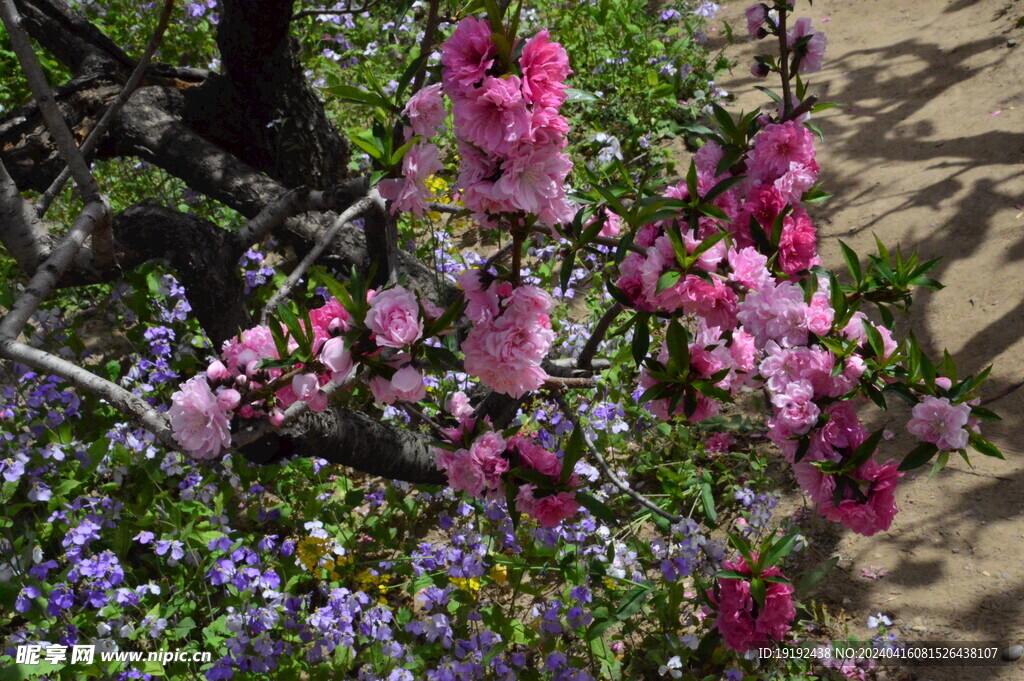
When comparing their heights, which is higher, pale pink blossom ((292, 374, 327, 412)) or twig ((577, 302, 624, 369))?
twig ((577, 302, 624, 369))

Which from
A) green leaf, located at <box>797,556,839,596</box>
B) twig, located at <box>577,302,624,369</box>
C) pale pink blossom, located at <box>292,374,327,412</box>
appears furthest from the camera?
green leaf, located at <box>797,556,839,596</box>

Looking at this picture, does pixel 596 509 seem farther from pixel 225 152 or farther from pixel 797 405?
pixel 225 152

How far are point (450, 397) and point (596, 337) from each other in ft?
1.46

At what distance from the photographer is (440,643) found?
2.31 metres

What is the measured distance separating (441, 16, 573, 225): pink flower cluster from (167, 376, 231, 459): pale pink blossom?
606 mm

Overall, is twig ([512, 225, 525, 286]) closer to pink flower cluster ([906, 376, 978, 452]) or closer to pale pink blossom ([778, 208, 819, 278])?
pale pink blossom ([778, 208, 819, 278])

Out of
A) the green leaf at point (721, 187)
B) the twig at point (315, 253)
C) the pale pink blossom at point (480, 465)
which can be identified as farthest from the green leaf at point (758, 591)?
the twig at point (315, 253)

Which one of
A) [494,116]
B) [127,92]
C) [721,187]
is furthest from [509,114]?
[127,92]

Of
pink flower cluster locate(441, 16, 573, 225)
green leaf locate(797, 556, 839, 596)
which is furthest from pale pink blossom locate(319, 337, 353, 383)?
green leaf locate(797, 556, 839, 596)

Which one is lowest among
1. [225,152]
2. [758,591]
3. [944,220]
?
[758,591]

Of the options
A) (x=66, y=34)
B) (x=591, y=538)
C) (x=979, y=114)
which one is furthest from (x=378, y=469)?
(x=979, y=114)

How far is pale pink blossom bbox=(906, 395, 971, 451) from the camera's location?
1.50 metres

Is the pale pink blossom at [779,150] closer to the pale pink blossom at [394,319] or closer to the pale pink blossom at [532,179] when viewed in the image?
the pale pink blossom at [532,179]

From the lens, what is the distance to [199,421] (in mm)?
1537
